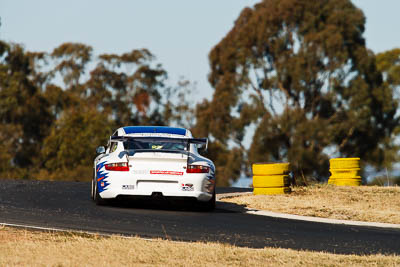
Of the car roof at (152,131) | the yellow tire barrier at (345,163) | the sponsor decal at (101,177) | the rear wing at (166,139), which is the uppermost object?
the car roof at (152,131)

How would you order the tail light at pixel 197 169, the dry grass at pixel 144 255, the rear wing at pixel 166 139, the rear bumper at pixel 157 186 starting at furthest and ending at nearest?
the rear wing at pixel 166 139, the tail light at pixel 197 169, the rear bumper at pixel 157 186, the dry grass at pixel 144 255

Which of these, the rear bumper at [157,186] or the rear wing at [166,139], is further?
the rear wing at [166,139]

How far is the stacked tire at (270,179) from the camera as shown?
1697 cm

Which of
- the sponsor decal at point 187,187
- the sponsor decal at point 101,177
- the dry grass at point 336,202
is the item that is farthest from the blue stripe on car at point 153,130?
the dry grass at point 336,202

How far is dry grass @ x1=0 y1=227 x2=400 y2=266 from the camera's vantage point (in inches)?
324

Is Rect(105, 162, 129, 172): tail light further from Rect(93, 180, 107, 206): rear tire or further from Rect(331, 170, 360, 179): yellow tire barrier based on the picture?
Rect(331, 170, 360, 179): yellow tire barrier

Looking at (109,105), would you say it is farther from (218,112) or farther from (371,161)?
(371,161)

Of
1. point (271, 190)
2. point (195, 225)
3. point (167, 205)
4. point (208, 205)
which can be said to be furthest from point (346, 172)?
point (195, 225)

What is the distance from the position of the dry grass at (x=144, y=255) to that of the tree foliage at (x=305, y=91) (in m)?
33.9

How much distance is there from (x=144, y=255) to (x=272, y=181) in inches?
351

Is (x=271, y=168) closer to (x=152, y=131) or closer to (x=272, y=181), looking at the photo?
(x=272, y=181)

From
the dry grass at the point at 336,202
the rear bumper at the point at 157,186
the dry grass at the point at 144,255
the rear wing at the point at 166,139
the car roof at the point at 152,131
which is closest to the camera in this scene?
the dry grass at the point at 144,255

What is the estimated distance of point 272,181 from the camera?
17.2 meters

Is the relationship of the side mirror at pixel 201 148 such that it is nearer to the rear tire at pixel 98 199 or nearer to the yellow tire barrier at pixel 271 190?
the rear tire at pixel 98 199
